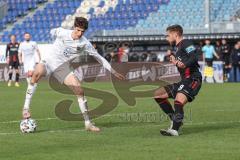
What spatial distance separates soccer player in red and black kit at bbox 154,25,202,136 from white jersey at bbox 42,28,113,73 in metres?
1.44

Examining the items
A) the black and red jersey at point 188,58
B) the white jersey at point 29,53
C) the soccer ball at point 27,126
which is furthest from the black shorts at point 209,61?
the soccer ball at point 27,126

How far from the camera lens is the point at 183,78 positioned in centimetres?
1127

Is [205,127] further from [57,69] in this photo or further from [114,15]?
[114,15]

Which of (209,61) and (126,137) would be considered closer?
(126,137)

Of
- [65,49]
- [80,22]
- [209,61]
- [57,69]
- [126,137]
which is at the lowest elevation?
[209,61]

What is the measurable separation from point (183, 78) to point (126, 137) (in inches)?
58.7

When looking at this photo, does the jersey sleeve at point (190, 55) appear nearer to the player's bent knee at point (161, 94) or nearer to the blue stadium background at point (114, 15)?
the player's bent knee at point (161, 94)

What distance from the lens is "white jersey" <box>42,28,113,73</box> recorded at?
475 inches

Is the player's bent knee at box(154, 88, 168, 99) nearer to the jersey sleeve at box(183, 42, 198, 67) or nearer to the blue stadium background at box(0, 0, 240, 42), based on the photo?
the jersey sleeve at box(183, 42, 198, 67)

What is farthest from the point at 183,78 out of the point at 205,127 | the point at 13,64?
the point at 13,64

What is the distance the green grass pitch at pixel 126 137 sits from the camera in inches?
345

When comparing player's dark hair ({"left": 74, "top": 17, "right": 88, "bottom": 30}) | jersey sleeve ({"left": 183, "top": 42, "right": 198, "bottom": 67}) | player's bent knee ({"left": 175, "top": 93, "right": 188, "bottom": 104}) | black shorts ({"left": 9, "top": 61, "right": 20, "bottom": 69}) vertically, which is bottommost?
black shorts ({"left": 9, "top": 61, "right": 20, "bottom": 69})

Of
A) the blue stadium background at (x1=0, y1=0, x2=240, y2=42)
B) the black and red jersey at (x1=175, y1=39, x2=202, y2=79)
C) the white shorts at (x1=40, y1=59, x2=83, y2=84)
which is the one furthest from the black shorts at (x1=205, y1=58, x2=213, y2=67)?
the black and red jersey at (x1=175, y1=39, x2=202, y2=79)

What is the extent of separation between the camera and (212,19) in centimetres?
3647
